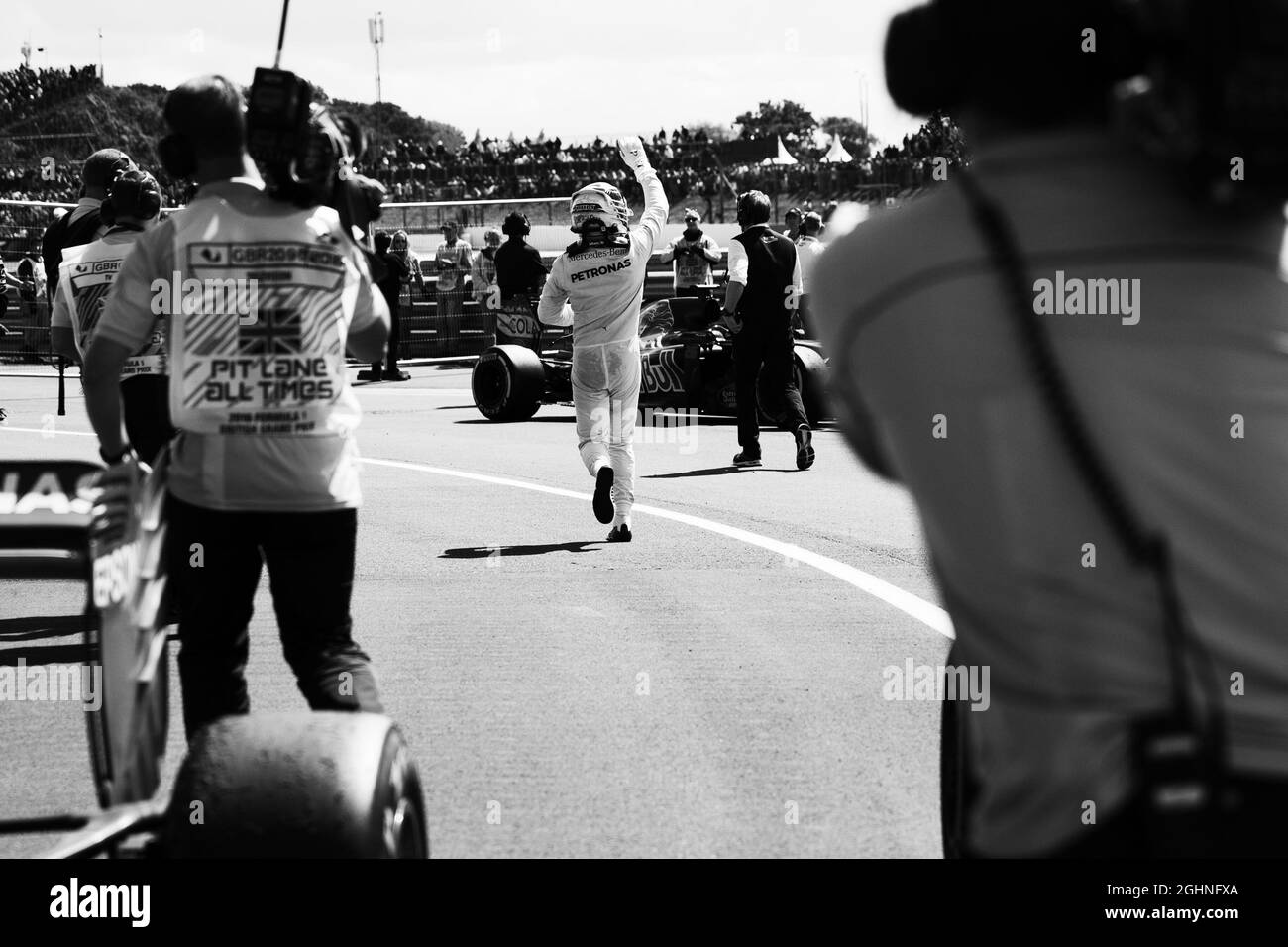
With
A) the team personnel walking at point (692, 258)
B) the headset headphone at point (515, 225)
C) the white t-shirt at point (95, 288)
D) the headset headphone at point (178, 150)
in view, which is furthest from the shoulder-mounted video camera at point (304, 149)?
the team personnel walking at point (692, 258)

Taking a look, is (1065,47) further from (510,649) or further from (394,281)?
(394,281)

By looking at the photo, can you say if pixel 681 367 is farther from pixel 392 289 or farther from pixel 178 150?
pixel 178 150

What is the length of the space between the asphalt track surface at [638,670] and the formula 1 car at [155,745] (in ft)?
4.66

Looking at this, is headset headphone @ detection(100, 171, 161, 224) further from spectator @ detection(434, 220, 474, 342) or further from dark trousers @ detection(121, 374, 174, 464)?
spectator @ detection(434, 220, 474, 342)

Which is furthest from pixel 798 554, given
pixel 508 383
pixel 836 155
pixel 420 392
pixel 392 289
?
pixel 836 155

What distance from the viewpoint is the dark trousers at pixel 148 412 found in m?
7.32

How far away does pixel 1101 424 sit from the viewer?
5.87 feet

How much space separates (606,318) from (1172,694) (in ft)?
28.1

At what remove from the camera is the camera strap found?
1763 millimetres

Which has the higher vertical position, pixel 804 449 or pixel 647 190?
pixel 647 190

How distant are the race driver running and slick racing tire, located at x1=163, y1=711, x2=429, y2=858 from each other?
711cm

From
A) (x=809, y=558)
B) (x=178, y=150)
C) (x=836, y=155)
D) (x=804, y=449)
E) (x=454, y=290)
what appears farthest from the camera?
(x=836, y=155)

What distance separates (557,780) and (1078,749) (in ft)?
11.9

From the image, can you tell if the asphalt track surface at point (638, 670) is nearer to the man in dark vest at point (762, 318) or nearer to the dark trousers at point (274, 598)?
the dark trousers at point (274, 598)
